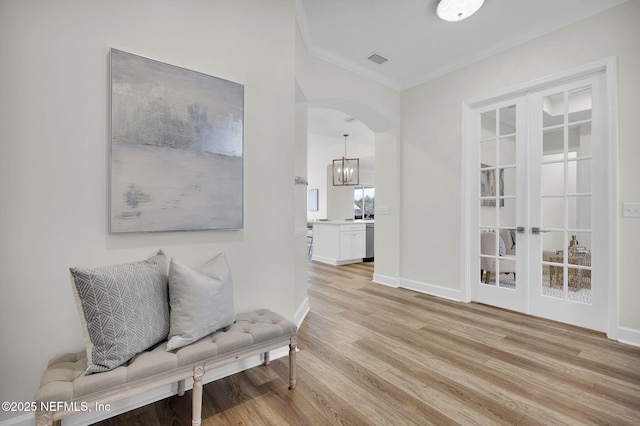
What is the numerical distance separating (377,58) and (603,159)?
2.47 meters

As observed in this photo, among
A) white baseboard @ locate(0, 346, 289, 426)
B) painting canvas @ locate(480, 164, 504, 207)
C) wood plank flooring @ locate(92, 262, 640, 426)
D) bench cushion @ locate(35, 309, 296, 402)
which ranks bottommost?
wood plank flooring @ locate(92, 262, 640, 426)

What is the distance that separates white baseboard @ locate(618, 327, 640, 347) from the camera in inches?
93.6

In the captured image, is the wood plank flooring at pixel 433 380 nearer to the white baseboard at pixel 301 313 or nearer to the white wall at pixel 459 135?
the white baseboard at pixel 301 313

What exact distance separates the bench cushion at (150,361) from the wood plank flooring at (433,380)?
38 cm

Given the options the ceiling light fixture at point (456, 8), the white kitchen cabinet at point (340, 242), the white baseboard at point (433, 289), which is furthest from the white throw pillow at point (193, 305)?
the white kitchen cabinet at point (340, 242)

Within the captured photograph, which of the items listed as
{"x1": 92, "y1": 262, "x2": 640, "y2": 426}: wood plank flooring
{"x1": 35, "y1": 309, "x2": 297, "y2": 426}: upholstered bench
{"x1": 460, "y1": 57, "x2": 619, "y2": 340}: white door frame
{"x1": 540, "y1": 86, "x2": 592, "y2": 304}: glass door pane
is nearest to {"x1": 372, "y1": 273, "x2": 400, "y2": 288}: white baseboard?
{"x1": 460, "y1": 57, "x2": 619, "y2": 340}: white door frame

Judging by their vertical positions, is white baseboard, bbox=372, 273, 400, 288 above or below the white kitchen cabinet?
below

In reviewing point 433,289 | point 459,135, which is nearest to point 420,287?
point 433,289

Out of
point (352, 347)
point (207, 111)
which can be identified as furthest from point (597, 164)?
point (207, 111)

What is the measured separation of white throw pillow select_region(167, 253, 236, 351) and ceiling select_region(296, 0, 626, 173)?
2.44m

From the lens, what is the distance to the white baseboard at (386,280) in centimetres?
427

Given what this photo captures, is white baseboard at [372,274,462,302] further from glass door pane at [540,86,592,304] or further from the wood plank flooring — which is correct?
glass door pane at [540,86,592,304]

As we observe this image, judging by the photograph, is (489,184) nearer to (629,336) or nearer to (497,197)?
(497,197)

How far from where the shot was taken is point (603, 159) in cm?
261
